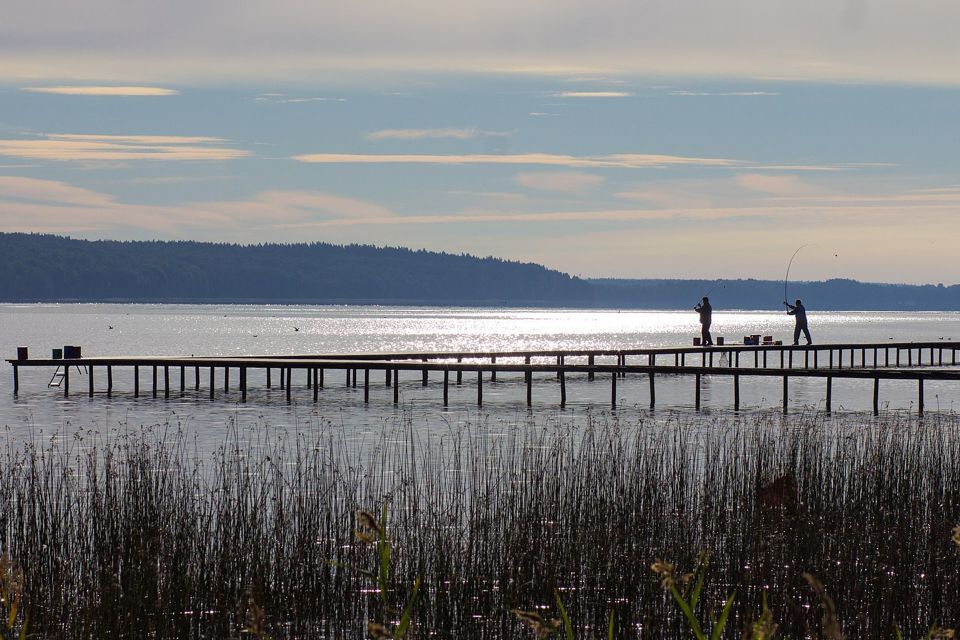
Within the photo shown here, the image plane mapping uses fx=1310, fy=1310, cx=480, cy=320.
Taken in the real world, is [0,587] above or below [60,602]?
above

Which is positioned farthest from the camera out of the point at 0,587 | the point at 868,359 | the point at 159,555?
the point at 868,359

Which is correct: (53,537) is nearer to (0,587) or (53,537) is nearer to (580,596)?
(580,596)

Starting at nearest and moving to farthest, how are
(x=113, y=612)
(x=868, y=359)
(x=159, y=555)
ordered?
(x=113, y=612)
(x=159, y=555)
(x=868, y=359)

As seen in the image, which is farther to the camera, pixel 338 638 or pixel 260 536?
pixel 260 536

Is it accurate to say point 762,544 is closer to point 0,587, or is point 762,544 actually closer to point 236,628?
point 236,628

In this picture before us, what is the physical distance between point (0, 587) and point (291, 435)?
18511mm

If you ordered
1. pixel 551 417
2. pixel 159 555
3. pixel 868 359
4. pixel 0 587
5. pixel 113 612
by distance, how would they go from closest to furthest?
pixel 0 587 → pixel 113 612 → pixel 159 555 → pixel 551 417 → pixel 868 359

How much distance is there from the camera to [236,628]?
8383 millimetres

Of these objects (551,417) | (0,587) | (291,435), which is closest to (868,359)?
(551,417)

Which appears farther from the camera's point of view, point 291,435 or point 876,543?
point 291,435

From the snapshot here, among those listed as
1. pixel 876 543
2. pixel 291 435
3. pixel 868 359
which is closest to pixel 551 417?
pixel 291 435

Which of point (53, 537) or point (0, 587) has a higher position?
point (0, 587)

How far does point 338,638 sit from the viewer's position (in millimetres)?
8609

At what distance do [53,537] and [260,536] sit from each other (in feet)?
5.47
